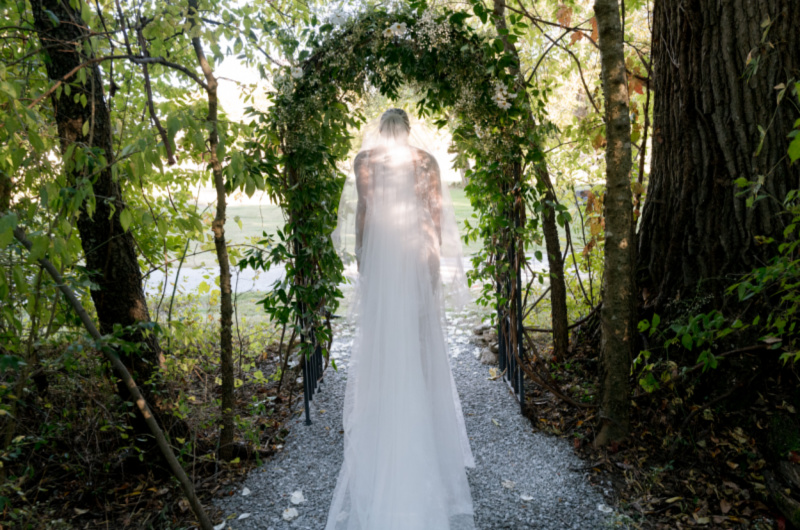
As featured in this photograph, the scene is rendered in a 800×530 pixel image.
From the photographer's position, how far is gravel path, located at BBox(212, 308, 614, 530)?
2662 mm

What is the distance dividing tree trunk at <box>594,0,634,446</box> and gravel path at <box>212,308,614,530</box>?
0.42 m

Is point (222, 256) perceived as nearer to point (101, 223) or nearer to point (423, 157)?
point (101, 223)

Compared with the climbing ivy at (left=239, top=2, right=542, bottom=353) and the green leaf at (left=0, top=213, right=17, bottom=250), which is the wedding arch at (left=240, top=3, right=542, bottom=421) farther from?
the green leaf at (left=0, top=213, right=17, bottom=250)

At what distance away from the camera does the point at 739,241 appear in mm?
2979

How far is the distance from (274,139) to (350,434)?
1.96m

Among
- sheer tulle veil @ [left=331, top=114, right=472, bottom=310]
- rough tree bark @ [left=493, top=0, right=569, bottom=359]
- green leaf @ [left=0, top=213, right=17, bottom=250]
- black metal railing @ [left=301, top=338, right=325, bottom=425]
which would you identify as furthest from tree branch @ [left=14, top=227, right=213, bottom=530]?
rough tree bark @ [left=493, top=0, right=569, bottom=359]

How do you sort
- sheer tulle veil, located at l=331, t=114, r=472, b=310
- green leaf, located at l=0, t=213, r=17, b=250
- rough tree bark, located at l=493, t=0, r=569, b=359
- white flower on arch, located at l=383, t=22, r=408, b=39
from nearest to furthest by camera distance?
green leaf, located at l=0, t=213, r=17, b=250 → white flower on arch, located at l=383, t=22, r=408, b=39 → sheer tulle veil, located at l=331, t=114, r=472, b=310 → rough tree bark, located at l=493, t=0, r=569, b=359

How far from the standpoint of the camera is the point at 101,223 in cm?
290

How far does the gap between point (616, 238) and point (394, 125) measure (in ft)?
4.90

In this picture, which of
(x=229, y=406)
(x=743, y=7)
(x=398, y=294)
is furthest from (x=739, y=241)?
(x=229, y=406)

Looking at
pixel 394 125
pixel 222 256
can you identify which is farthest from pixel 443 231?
pixel 222 256

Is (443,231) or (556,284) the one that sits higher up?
(443,231)

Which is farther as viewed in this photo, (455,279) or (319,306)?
(319,306)

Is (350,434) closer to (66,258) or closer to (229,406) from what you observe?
(229,406)
